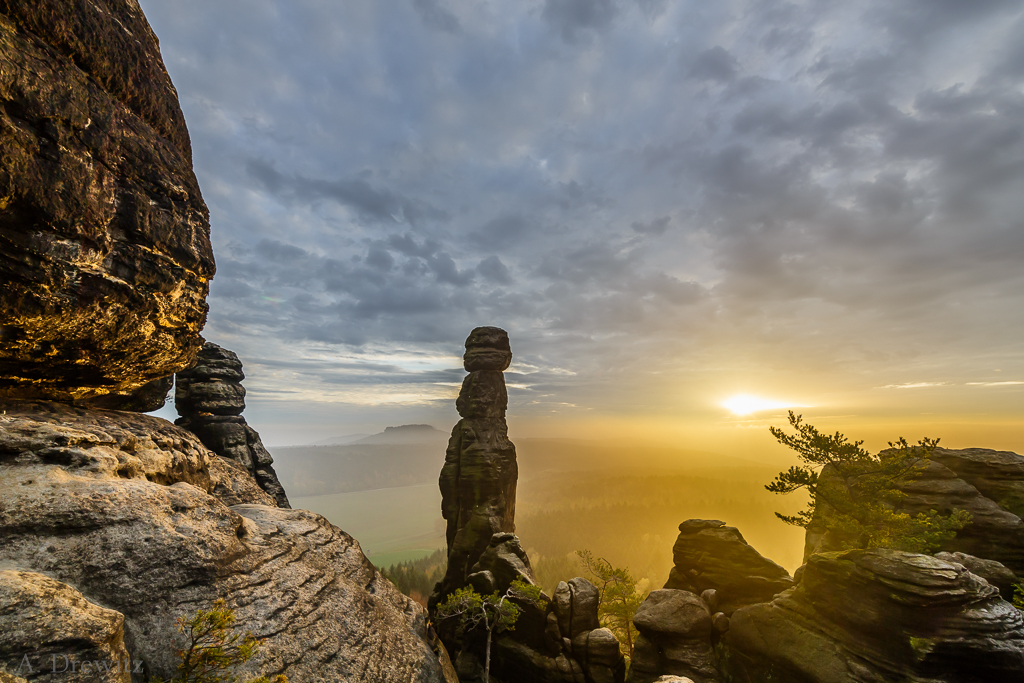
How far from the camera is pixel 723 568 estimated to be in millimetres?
31109

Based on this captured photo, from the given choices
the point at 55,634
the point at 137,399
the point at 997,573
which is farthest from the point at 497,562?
the point at 997,573

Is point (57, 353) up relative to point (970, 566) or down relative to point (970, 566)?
up

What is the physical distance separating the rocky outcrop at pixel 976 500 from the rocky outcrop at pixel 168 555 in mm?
32521

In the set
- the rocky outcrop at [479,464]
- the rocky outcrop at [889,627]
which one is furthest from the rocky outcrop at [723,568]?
the rocky outcrop at [479,464]

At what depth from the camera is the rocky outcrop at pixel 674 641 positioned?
80.8 feet

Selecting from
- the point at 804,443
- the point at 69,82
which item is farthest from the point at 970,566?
the point at 69,82

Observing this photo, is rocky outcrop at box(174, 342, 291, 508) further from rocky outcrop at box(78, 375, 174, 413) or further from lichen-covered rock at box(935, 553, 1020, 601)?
lichen-covered rock at box(935, 553, 1020, 601)

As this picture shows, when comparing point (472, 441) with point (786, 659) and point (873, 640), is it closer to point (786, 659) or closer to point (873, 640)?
point (786, 659)

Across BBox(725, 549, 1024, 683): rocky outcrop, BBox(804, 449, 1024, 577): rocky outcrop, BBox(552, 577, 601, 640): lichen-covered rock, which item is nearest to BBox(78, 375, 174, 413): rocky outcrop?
BBox(552, 577, 601, 640): lichen-covered rock

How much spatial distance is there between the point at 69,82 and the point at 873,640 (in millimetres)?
41886

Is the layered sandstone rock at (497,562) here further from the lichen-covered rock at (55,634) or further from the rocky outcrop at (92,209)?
the rocky outcrop at (92,209)

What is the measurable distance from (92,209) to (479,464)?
4003cm

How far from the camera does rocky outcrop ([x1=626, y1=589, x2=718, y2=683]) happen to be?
24620 mm

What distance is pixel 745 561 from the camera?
30.8 metres
